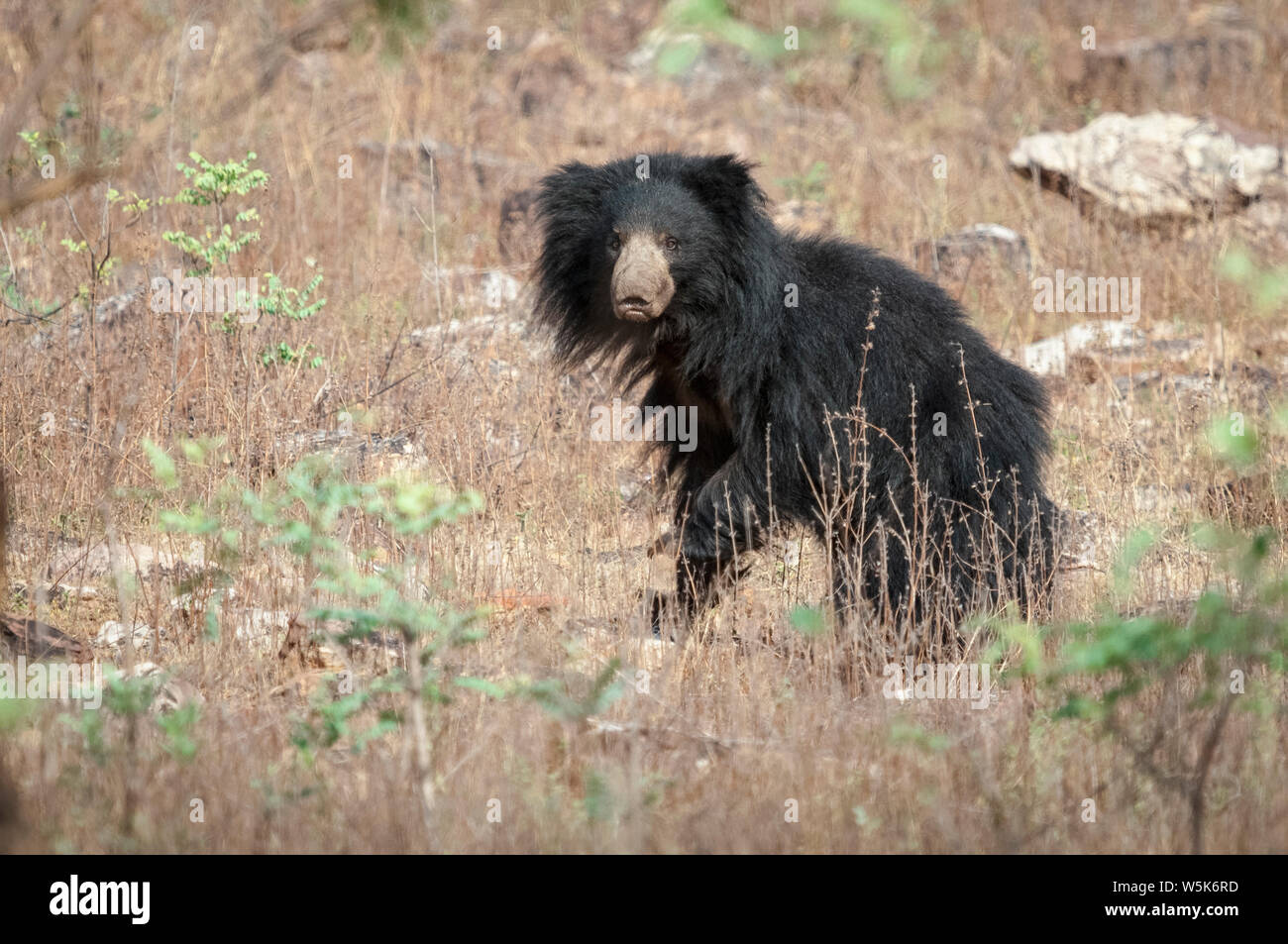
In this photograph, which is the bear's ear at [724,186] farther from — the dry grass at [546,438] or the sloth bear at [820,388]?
the dry grass at [546,438]

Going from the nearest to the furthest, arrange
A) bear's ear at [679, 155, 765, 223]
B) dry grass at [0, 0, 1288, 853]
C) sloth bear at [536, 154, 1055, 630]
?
1. dry grass at [0, 0, 1288, 853]
2. sloth bear at [536, 154, 1055, 630]
3. bear's ear at [679, 155, 765, 223]

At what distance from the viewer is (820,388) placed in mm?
5352

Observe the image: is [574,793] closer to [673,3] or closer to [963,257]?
[673,3]

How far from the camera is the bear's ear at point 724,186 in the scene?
5469 mm

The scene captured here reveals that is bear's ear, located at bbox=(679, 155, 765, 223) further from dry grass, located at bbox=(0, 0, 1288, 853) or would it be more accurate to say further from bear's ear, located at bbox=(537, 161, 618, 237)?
dry grass, located at bbox=(0, 0, 1288, 853)

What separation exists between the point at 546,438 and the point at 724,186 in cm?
179

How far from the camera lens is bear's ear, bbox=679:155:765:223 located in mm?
5469

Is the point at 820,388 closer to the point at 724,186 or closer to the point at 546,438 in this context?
the point at 724,186

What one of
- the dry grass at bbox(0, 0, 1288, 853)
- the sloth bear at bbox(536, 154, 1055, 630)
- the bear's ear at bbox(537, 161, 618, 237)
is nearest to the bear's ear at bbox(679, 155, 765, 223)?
the sloth bear at bbox(536, 154, 1055, 630)

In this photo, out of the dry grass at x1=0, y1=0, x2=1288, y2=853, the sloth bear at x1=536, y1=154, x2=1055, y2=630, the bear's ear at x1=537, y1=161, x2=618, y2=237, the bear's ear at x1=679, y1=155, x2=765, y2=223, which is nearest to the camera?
the dry grass at x1=0, y1=0, x2=1288, y2=853

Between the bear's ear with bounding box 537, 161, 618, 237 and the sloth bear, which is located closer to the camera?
the sloth bear

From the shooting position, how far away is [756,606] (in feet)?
18.0

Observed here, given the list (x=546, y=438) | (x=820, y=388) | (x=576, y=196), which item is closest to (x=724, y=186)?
(x=576, y=196)

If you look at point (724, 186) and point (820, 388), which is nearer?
point (820, 388)
